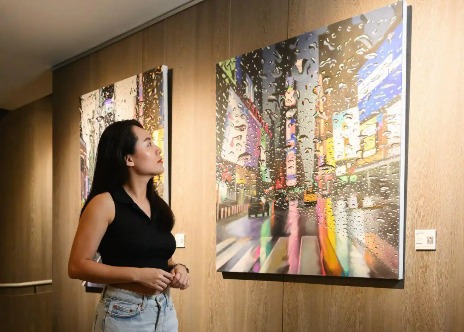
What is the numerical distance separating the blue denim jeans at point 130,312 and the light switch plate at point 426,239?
3.55 feet

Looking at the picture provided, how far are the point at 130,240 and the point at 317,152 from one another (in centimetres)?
115

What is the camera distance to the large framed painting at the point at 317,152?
92.4 inches

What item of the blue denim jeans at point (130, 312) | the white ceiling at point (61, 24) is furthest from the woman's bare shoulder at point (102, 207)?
the white ceiling at point (61, 24)

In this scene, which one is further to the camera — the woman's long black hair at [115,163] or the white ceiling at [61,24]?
the white ceiling at [61,24]

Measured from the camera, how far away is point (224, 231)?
3098mm

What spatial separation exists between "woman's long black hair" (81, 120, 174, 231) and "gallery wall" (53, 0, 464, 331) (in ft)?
3.37

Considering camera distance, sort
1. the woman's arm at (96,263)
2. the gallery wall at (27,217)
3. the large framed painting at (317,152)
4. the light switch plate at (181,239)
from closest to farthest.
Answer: the woman's arm at (96,263) → the large framed painting at (317,152) → the light switch plate at (181,239) → the gallery wall at (27,217)

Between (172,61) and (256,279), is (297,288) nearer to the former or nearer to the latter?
(256,279)

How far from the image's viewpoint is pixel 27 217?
19.7 feet

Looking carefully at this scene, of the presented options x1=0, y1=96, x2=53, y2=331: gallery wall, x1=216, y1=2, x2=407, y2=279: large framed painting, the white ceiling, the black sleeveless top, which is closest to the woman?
the black sleeveless top

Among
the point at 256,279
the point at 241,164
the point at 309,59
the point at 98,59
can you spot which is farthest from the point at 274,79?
the point at 98,59

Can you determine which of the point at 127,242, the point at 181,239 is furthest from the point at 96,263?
the point at 181,239

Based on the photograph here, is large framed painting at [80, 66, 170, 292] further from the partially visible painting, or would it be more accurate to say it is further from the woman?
the woman

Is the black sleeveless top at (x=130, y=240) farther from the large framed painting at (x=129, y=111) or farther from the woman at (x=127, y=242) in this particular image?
the large framed painting at (x=129, y=111)
